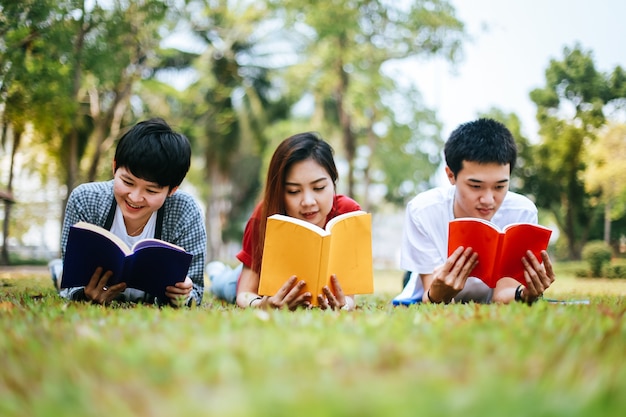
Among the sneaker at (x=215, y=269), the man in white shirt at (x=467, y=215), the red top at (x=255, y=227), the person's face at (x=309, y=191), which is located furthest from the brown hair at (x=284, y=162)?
the sneaker at (x=215, y=269)

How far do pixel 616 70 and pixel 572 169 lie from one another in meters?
5.04

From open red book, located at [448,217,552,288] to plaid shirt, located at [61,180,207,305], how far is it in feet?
6.10

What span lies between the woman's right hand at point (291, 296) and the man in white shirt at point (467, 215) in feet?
3.12

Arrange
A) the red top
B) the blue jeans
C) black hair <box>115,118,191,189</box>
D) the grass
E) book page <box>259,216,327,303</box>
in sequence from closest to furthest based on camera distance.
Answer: the grass < book page <box>259,216,327,303</box> < black hair <box>115,118,191,189</box> < the red top < the blue jeans

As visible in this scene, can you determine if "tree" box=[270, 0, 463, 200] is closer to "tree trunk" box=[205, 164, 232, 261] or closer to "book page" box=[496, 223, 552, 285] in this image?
"tree trunk" box=[205, 164, 232, 261]

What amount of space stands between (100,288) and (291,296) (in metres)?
1.23

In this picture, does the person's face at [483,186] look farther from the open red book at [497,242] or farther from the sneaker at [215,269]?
the sneaker at [215,269]

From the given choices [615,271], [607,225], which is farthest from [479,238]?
[607,225]

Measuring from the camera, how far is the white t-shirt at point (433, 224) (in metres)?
4.73

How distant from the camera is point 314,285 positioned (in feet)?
11.9

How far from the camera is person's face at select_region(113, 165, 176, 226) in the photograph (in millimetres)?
3918

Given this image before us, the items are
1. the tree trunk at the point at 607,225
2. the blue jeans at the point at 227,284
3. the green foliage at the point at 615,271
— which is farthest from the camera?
the tree trunk at the point at 607,225

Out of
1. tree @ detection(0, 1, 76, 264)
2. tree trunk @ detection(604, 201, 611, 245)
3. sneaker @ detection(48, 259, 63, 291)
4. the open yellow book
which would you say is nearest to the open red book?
the open yellow book

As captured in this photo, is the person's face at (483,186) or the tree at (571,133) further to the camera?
the tree at (571,133)
